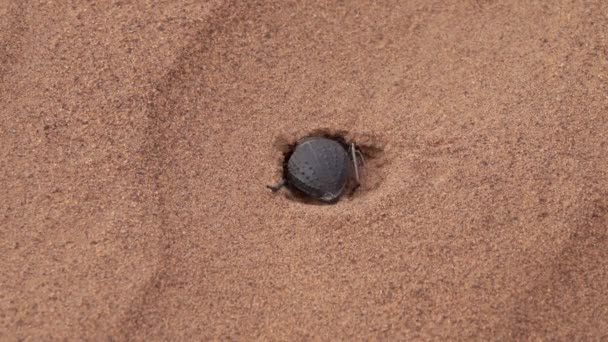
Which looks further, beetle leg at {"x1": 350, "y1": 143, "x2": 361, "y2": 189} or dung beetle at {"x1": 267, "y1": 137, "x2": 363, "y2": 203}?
beetle leg at {"x1": 350, "y1": 143, "x2": 361, "y2": 189}

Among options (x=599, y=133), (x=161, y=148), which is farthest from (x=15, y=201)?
(x=599, y=133)

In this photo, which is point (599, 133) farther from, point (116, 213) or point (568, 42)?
point (116, 213)

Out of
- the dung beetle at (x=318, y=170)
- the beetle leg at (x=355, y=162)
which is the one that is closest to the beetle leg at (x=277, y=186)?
the dung beetle at (x=318, y=170)

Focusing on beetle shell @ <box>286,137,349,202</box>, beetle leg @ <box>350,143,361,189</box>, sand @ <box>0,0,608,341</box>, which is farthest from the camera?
beetle leg @ <box>350,143,361,189</box>

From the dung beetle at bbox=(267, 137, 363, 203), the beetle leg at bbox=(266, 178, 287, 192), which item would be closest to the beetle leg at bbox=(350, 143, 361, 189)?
the dung beetle at bbox=(267, 137, 363, 203)

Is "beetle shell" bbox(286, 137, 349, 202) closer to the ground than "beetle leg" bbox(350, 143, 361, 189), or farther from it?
farther from it

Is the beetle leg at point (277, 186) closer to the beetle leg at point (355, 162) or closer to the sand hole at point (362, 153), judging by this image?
the sand hole at point (362, 153)

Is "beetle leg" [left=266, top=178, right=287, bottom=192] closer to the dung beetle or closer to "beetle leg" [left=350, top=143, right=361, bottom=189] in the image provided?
the dung beetle
